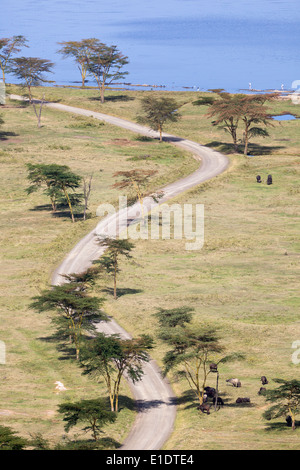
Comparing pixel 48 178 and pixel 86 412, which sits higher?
pixel 48 178

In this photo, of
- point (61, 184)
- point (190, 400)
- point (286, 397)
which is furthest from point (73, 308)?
point (61, 184)

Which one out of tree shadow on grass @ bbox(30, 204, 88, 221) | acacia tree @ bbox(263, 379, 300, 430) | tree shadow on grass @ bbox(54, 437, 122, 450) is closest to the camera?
tree shadow on grass @ bbox(54, 437, 122, 450)

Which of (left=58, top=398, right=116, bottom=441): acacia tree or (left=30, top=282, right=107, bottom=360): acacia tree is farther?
(left=30, top=282, right=107, bottom=360): acacia tree

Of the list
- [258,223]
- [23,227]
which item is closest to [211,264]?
[258,223]

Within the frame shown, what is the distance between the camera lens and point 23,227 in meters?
110

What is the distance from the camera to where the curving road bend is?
5197cm

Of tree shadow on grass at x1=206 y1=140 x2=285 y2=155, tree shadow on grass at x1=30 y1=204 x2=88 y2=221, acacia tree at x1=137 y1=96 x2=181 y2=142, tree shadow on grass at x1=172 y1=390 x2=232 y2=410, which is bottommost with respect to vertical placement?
tree shadow on grass at x1=172 y1=390 x2=232 y2=410

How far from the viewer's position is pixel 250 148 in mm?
158250

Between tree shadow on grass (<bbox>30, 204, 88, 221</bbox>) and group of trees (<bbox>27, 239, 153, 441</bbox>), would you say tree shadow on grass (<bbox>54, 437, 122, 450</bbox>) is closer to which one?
group of trees (<bbox>27, 239, 153, 441</bbox>)

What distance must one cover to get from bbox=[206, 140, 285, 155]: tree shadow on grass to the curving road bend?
2542 millimetres

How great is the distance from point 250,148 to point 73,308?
98.3m

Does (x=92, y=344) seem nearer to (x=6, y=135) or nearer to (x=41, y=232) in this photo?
(x=41, y=232)

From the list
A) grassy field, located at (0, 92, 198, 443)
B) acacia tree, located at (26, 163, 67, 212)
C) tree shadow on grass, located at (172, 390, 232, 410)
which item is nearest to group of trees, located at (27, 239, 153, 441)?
grassy field, located at (0, 92, 198, 443)
